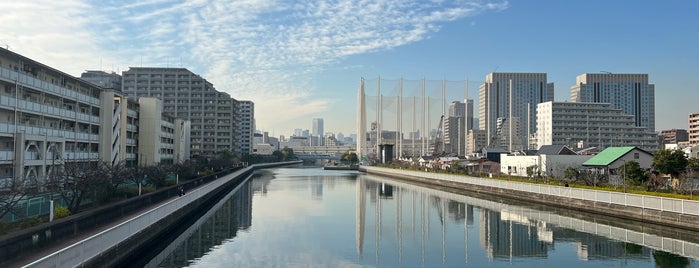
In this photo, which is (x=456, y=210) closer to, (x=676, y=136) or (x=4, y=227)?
(x=4, y=227)

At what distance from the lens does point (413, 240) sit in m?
19.1

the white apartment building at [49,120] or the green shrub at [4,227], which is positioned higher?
the white apartment building at [49,120]

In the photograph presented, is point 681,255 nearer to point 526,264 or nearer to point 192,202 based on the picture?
point 526,264

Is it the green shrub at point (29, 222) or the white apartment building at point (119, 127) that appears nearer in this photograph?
the green shrub at point (29, 222)

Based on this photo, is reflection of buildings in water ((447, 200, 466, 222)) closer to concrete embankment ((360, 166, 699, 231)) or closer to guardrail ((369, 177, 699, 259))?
guardrail ((369, 177, 699, 259))

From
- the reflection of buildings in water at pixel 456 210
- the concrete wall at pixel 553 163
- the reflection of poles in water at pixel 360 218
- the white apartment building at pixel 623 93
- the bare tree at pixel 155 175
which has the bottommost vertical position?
the reflection of poles in water at pixel 360 218

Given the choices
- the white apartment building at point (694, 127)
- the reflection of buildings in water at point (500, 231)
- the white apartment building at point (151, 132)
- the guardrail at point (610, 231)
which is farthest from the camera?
the white apartment building at point (694, 127)

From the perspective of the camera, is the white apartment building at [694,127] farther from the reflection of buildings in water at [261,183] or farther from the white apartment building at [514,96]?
the reflection of buildings in water at [261,183]

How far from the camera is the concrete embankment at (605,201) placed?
18.3 meters


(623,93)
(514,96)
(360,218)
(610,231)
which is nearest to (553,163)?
(610,231)

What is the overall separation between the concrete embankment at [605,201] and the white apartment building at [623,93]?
106 m

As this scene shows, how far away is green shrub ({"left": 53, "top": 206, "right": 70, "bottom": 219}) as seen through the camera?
532 inches

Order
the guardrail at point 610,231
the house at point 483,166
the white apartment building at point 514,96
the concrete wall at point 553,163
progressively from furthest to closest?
1. the white apartment building at point 514,96
2. the house at point 483,166
3. the concrete wall at point 553,163
4. the guardrail at point 610,231

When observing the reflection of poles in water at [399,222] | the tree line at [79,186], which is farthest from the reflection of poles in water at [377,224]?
the tree line at [79,186]
